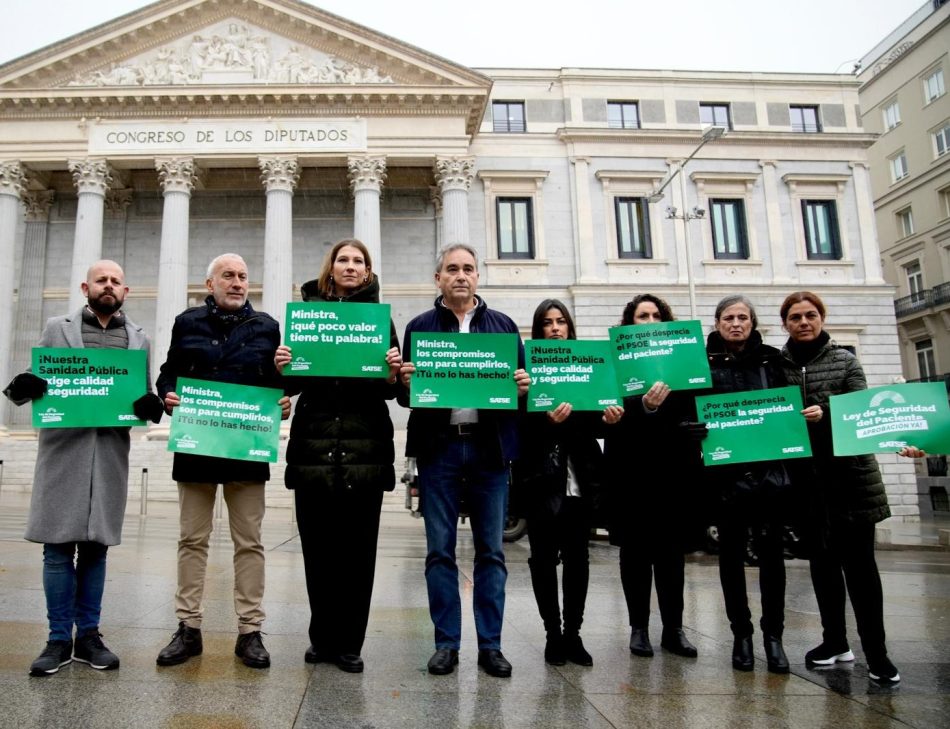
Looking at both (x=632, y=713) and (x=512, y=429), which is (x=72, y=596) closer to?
(x=512, y=429)

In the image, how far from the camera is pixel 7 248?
91.4 feet

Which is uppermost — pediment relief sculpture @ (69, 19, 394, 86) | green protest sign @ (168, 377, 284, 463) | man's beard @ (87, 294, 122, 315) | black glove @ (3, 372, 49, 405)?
pediment relief sculpture @ (69, 19, 394, 86)

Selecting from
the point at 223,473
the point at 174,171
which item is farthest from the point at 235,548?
the point at 174,171

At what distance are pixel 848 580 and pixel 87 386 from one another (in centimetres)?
482

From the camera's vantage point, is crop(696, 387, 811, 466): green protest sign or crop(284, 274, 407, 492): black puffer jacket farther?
crop(696, 387, 811, 466): green protest sign

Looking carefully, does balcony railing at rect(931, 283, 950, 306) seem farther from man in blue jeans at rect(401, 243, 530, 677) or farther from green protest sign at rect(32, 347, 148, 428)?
green protest sign at rect(32, 347, 148, 428)

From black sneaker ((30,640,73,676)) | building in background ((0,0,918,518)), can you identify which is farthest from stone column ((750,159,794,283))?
black sneaker ((30,640,73,676))

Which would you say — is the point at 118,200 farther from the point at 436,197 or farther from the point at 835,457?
the point at 835,457

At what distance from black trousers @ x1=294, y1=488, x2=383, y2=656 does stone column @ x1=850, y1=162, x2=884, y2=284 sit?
104 feet

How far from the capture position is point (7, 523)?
46.0 ft

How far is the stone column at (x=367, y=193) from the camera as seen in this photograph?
2792cm

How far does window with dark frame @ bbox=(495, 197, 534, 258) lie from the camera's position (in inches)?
1217

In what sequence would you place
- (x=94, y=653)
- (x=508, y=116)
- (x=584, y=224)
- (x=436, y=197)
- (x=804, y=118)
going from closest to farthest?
(x=94, y=653) → (x=584, y=224) → (x=436, y=197) → (x=508, y=116) → (x=804, y=118)

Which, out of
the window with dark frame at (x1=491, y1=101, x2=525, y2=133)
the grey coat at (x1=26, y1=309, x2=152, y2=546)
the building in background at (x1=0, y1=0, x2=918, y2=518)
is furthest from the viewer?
the window with dark frame at (x1=491, y1=101, x2=525, y2=133)
